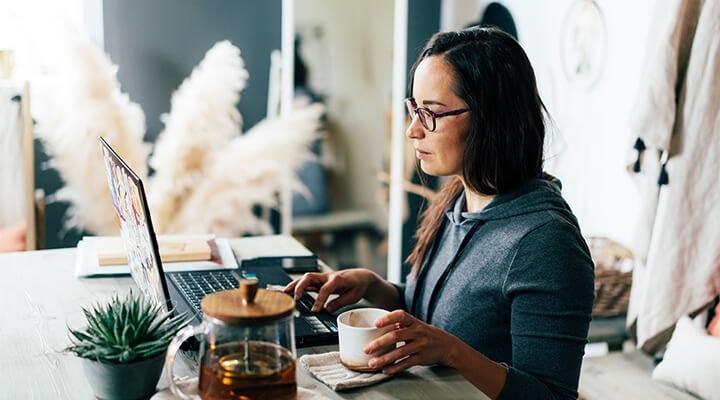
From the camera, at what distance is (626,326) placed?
2.56m

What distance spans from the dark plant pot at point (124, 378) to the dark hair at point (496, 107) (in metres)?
0.69

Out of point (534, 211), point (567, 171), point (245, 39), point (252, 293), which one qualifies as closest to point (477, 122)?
point (534, 211)

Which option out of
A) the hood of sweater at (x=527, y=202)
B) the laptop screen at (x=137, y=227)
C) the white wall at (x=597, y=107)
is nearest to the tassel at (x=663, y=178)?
the white wall at (x=597, y=107)

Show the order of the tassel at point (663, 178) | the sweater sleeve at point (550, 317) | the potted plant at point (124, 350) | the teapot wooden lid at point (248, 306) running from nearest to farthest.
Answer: the teapot wooden lid at point (248, 306) < the potted plant at point (124, 350) < the sweater sleeve at point (550, 317) < the tassel at point (663, 178)

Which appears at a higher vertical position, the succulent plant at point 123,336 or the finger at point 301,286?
the succulent plant at point 123,336

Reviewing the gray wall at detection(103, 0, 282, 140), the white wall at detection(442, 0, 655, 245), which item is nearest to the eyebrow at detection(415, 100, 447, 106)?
the white wall at detection(442, 0, 655, 245)

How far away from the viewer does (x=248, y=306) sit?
93cm

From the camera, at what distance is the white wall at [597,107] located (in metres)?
2.81

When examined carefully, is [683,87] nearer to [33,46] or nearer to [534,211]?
[534,211]

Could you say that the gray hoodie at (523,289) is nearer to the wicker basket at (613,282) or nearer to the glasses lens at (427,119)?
the glasses lens at (427,119)

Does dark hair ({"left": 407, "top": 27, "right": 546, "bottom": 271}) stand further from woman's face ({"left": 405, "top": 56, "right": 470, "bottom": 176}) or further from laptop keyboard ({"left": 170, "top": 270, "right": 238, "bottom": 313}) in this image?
laptop keyboard ({"left": 170, "top": 270, "right": 238, "bottom": 313})

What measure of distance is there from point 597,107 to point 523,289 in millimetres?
1841

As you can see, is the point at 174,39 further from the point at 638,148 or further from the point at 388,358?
the point at 388,358

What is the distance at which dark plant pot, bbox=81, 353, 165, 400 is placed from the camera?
1.04 metres
